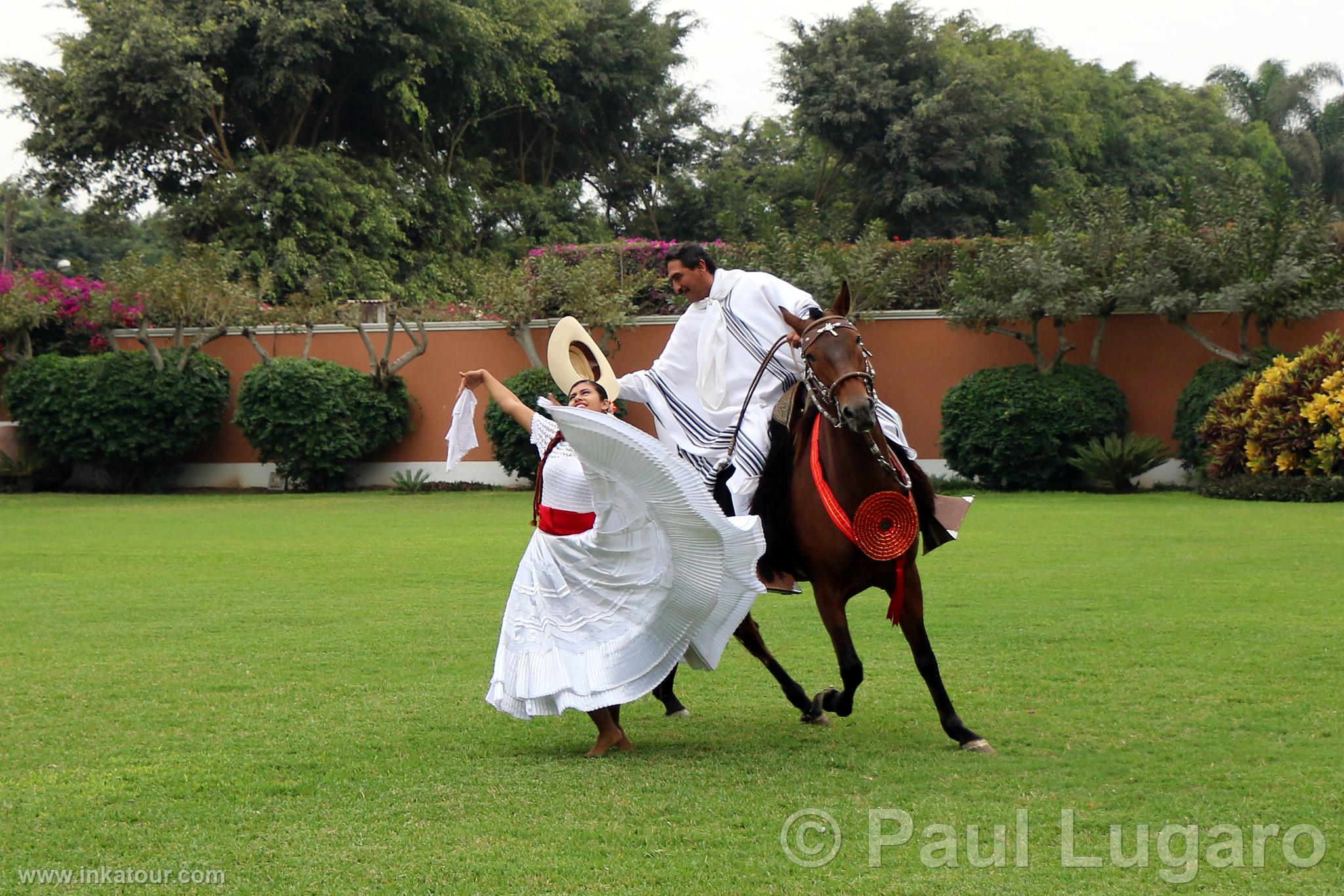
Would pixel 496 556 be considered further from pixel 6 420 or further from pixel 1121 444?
pixel 6 420

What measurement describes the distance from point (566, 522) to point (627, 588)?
470 mm

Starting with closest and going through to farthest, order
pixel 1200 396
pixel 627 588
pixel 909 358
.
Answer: pixel 627 588 → pixel 1200 396 → pixel 909 358

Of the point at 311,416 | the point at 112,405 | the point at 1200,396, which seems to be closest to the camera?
the point at 1200,396

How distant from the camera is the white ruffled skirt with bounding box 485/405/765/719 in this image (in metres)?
5.63

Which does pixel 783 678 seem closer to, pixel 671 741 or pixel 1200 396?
pixel 671 741

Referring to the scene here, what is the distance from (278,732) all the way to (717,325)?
2925mm

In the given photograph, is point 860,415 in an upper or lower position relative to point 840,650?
upper

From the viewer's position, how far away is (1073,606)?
9883mm

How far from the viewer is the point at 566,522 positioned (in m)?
6.12

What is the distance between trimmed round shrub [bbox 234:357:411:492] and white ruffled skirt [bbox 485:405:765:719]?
17442mm

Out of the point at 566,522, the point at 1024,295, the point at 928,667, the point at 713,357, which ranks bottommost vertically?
the point at 928,667

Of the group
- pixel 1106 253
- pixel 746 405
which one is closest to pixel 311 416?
pixel 1106 253

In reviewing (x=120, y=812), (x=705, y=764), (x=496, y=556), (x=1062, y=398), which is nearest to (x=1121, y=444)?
(x=1062, y=398)

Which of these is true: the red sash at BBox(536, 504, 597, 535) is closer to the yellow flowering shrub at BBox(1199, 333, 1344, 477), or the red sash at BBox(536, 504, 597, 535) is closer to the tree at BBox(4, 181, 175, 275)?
the yellow flowering shrub at BBox(1199, 333, 1344, 477)
